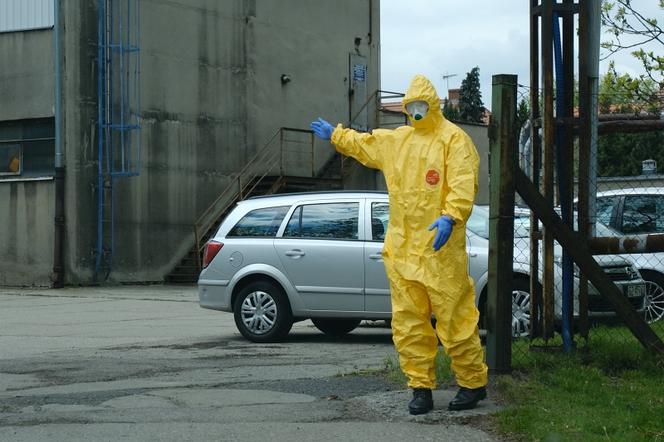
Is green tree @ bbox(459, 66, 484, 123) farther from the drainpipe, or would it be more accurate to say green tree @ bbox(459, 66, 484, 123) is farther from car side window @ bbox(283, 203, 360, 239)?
car side window @ bbox(283, 203, 360, 239)

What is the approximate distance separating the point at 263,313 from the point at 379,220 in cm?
162

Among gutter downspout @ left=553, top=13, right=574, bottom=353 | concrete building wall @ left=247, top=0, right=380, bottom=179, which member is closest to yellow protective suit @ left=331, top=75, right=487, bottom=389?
gutter downspout @ left=553, top=13, right=574, bottom=353

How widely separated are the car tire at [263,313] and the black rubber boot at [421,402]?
5095mm

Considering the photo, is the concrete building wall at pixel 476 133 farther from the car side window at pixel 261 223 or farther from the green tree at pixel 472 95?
the green tree at pixel 472 95

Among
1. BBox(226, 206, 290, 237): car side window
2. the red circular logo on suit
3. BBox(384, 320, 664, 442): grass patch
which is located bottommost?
BBox(384, 320, 664, 442): grass patch

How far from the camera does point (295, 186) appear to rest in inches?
1134

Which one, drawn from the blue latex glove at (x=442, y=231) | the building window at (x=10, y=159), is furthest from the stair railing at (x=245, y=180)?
the blue latex glove at (x=442, y=231)

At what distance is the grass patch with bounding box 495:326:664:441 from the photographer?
625 cm

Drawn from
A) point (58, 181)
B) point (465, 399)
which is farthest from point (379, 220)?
point (58, 181)

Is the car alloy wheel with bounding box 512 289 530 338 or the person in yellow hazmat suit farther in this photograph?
the car alloy wheel with bounding box 512 289 530 338

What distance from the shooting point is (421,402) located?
701 cm

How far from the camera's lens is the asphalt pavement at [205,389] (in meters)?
6.71

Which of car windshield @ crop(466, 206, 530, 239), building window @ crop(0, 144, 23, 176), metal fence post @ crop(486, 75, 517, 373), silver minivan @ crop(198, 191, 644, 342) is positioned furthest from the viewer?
building window @ crop(0, 144, 23, 176)

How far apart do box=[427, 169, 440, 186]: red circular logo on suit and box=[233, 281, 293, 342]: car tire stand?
5247mm
